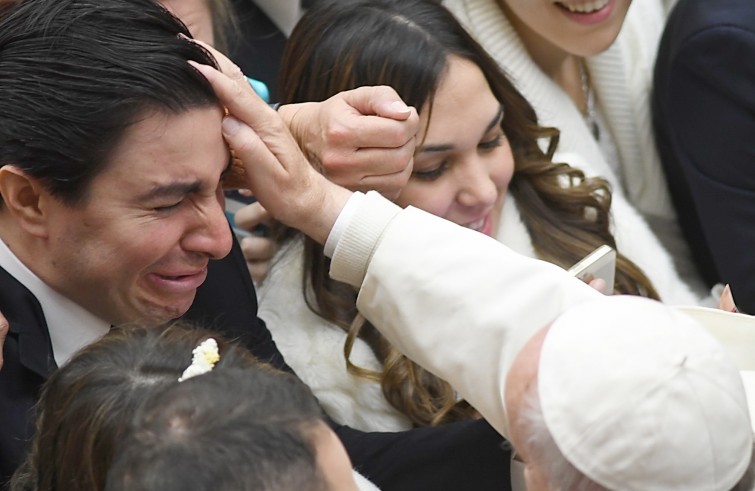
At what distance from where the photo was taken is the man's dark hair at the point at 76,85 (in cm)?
130

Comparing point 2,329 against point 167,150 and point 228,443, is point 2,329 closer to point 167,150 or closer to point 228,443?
point 167,150

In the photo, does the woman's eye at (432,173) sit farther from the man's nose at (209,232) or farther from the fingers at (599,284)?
the man's nose at (209,232)

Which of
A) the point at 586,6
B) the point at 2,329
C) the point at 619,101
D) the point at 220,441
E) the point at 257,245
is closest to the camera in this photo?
the point at 220,441

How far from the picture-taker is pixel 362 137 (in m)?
1.55

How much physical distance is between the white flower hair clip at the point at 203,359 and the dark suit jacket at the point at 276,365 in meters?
0.31

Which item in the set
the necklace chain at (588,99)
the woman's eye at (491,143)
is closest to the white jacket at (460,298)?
the woman's eye at (491,143)

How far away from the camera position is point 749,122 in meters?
2.09

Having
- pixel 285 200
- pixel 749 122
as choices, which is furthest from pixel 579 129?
pixel 285 200

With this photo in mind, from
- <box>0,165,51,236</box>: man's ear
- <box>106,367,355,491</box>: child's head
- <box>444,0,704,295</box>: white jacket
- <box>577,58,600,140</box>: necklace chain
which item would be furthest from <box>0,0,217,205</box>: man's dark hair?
<box>577,58,600,140</box>: necklace chain

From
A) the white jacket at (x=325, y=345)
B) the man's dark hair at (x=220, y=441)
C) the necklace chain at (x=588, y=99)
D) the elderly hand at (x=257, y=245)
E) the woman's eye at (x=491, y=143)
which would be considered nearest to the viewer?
the man's dark hair at (x=220, y=441)

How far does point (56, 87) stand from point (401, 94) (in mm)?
639

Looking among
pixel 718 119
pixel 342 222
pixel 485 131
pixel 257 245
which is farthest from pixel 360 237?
pixel 718 119

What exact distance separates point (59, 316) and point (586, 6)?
4.33 feet

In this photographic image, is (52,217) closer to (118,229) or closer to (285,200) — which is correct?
(118,229)
